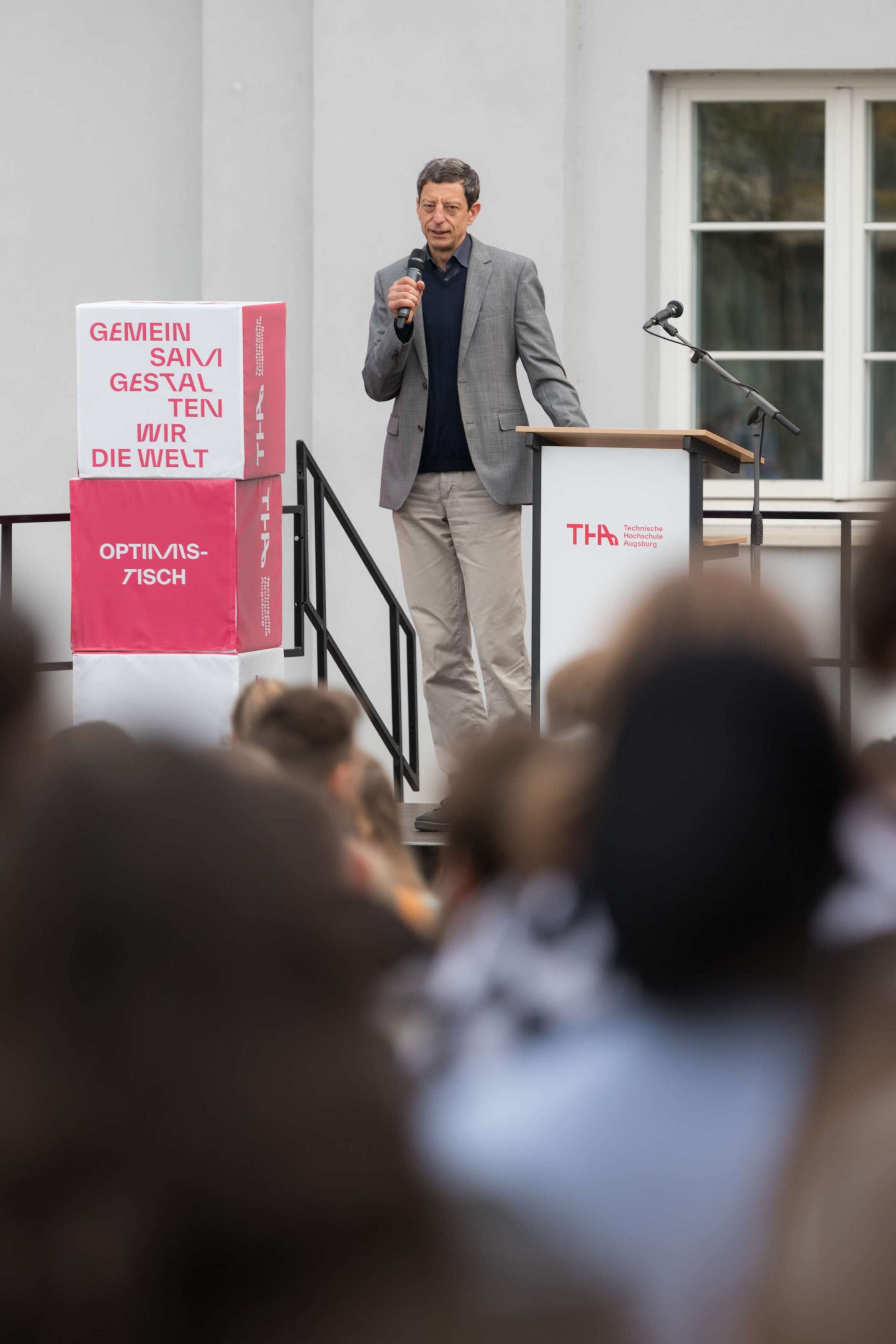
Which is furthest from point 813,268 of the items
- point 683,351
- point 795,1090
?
point 795,1090

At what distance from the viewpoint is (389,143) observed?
7.07 meters

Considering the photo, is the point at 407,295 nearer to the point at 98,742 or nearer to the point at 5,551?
the point at 5,551

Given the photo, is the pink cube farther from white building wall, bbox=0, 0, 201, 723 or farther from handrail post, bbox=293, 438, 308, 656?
white building wall, bbox=0, 0, 201, 723

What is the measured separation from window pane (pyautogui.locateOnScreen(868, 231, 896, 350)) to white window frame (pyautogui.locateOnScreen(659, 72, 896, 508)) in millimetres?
33

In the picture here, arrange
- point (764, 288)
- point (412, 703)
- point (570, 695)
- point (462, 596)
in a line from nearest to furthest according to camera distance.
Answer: point (570, 695) → point (462, 596) → point (412, 703) → point (764, 288)

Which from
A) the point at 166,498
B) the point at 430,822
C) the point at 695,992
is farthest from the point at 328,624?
the point at 695,992

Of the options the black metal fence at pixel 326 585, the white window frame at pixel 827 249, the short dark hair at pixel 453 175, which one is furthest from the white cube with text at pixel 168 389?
Answer: the white window frame at pixel 827 249

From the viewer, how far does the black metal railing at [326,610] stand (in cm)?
629

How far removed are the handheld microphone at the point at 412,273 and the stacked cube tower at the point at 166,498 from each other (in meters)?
0.41

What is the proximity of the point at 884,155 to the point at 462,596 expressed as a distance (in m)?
2.85

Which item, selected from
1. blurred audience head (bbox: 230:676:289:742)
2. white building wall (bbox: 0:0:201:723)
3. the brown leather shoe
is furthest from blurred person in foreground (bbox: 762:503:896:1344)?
white building wall (bbox: 0:0:201:723)

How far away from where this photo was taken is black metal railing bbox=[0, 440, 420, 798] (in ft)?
20.6

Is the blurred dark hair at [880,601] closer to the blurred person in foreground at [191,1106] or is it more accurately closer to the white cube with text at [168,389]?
the blurred person in foreground at [191,1106]

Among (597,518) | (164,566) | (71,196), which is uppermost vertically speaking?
(71,196)
